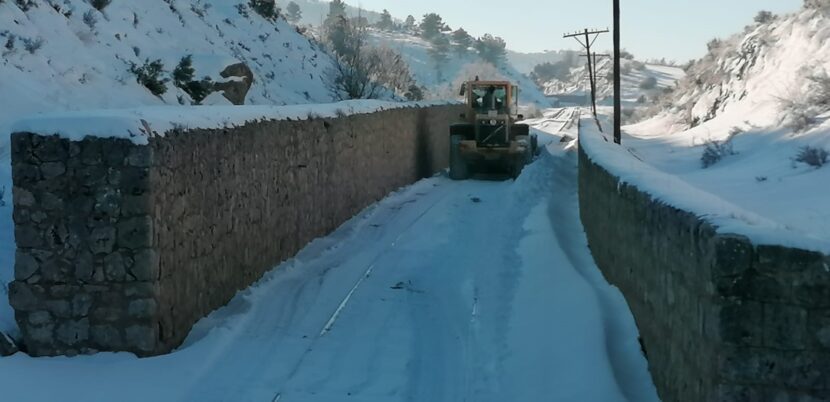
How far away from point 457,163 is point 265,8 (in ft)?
55.3

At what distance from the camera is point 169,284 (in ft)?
28.3

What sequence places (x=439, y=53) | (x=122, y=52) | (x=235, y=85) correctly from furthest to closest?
1. (x=439, y=53)
2. (x=235, y=85)
3. (x=122, y=52)

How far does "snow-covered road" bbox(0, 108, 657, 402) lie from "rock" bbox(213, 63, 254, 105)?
31.3 ft

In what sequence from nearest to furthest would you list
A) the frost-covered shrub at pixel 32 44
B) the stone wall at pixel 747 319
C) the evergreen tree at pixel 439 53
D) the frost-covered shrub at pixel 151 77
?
the stone wall at pixel 747 319 → the frost-covered shrub at pixel 32 44 → the frost-covered shrub at pixel 151 77 → the evergreen tree at pixel 439 53

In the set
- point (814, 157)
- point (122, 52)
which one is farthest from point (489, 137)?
point (122, 52)

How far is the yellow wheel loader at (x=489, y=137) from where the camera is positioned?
2766cm

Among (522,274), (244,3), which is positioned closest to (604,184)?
(522,274)

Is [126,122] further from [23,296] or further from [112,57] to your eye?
[112,57]

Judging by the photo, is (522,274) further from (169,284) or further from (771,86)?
(771,86)

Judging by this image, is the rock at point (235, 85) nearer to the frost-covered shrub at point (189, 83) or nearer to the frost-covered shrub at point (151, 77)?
the frost-covered shrub at point (189, 83)

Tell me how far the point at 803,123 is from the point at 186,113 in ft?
65.8

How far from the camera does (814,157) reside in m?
19.8

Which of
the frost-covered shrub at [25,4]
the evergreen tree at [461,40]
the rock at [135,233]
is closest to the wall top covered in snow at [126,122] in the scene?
the rock at [135,233]

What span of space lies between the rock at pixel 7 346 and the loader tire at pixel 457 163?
20.2 meters
